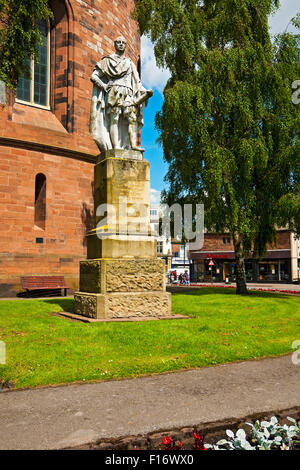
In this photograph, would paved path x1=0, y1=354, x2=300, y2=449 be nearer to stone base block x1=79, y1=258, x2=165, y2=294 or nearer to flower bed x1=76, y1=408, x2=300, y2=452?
flower bed x1=76, y1=408, x2=300, y2=452

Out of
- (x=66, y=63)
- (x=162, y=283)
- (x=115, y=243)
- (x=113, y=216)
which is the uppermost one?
(x=66, y=63)

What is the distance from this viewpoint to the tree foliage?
28.6ft

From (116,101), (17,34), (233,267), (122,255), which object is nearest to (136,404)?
(122,255)

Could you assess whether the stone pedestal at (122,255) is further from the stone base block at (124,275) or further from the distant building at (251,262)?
the distant building at (251,262)

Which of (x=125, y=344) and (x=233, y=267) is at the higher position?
(x=233, y=267)

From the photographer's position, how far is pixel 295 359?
5.65 m

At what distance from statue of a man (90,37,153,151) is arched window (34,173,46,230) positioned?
7.32 meters

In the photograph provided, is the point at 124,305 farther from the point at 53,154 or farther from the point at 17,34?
the point at 53,154

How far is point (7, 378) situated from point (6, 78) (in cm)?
688

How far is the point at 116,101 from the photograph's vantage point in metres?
9.58

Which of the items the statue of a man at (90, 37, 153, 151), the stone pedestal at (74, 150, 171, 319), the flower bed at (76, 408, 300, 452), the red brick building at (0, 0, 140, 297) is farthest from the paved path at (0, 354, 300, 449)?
the red brick building at (0, 0, 140, 297)

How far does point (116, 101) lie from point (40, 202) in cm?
807
